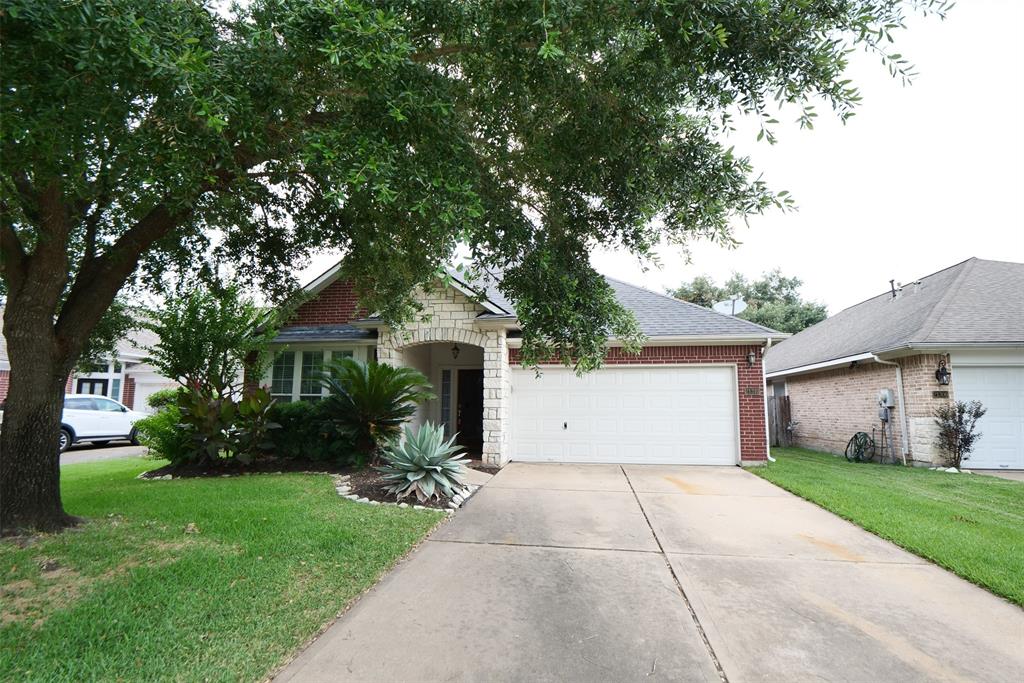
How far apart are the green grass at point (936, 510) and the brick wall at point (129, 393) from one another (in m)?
24.1

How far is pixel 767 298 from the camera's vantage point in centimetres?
3494

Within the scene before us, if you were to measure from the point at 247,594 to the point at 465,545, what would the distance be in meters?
2.01

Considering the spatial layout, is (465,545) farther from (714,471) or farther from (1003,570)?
(714,471)

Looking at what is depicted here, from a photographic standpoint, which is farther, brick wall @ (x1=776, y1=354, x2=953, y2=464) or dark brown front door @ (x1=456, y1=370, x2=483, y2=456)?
dark brown front door @ (x1=456, y1=370, x2=483, y2=456)

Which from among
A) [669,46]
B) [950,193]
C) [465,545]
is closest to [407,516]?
[465,545]

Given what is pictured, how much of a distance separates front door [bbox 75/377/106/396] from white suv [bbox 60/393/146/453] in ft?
19.5

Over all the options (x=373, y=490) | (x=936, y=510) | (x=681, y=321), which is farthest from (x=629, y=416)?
(x=373, y=490)

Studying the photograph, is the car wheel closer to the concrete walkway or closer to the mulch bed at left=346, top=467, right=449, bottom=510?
the concrete walkway

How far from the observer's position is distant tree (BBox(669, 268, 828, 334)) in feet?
101

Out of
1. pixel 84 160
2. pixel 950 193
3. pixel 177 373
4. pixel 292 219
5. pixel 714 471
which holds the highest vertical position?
pixel 950 193

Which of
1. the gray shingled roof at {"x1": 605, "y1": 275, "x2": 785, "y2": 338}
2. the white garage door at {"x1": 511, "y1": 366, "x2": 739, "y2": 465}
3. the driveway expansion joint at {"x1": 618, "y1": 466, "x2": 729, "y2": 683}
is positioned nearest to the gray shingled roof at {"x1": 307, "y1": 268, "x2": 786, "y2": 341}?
the gray shingled roof at {"x1": 605, "y1": 275, "x2": 785, "y2": 338}

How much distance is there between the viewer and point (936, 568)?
14.0 ft

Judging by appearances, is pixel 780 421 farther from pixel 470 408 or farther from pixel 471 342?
pixel 471 342

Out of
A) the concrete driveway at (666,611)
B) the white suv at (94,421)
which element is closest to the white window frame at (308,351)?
the white suv at (94,421)
